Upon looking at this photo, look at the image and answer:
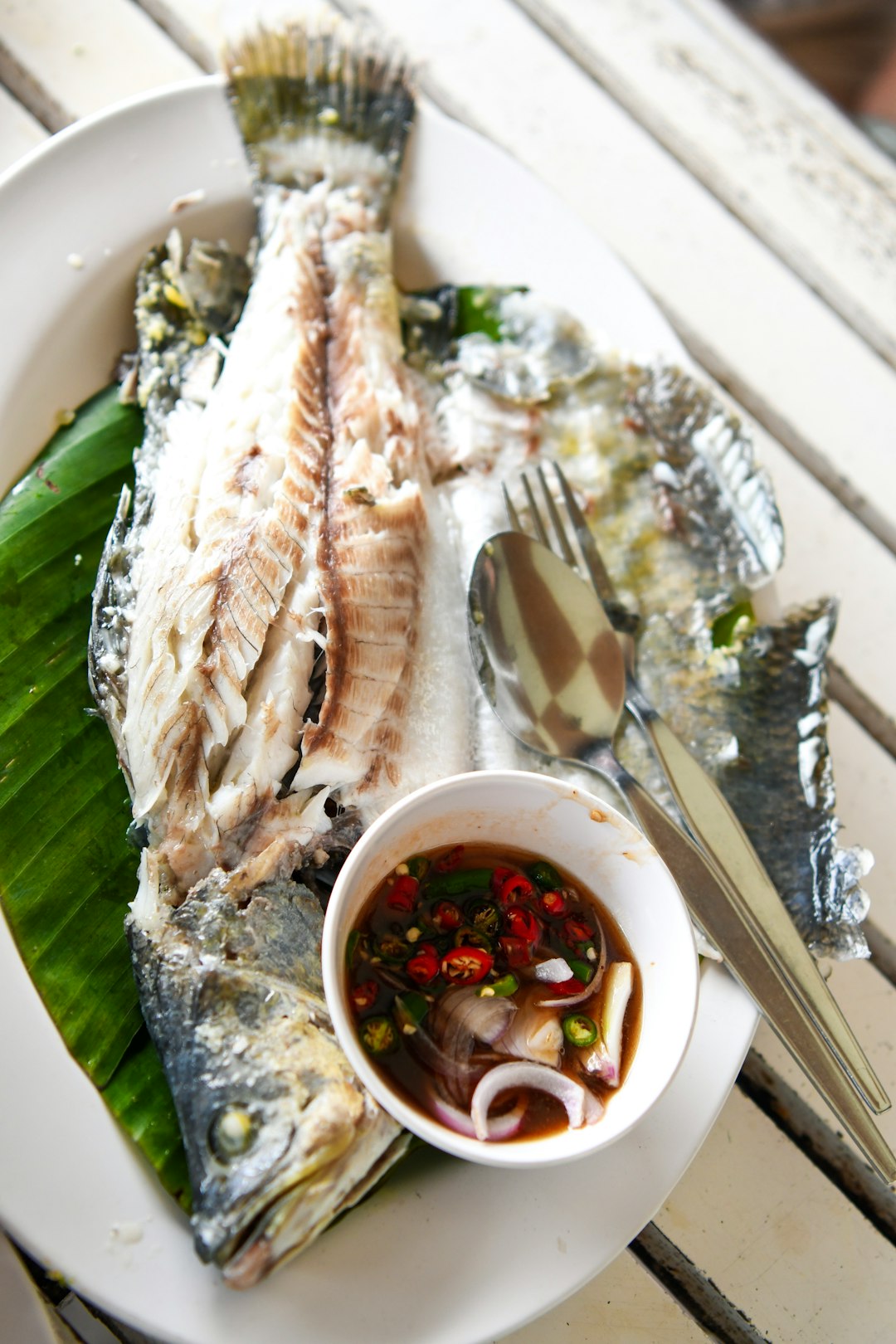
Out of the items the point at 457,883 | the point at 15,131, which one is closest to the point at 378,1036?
the point at 457,883

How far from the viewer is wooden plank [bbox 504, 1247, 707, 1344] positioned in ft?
5.55

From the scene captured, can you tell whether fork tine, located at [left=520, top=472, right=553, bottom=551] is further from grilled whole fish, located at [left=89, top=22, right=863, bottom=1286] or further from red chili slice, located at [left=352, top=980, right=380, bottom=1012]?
red chili slice, located at [left=352, top=980, right=380, bottom=1012]

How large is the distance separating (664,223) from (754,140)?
0.37m

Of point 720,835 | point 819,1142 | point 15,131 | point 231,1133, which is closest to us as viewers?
point 231,1133

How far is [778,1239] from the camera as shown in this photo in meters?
1.82

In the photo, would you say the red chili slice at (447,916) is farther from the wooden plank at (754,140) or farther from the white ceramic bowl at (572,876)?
the wooden plank at (754,140)

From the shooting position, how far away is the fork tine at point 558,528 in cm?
190

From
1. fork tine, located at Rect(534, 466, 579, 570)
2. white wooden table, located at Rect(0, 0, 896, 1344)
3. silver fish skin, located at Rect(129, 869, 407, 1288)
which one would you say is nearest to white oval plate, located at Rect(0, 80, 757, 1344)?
silver fish skin, located at Rect(129, 869, 407, 1288)

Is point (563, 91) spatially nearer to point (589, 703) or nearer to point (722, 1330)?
point (589, 703)

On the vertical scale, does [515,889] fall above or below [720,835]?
above

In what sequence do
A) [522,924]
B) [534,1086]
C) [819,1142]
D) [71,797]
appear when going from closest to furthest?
1. [534,1086]
2. [522,924]
3. [71,797]
4. [819,1142]

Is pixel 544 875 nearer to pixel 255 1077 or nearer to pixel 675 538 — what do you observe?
pixel 255 1077

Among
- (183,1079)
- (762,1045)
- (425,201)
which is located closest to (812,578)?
(762,1045)

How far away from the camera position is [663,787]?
1779mm
